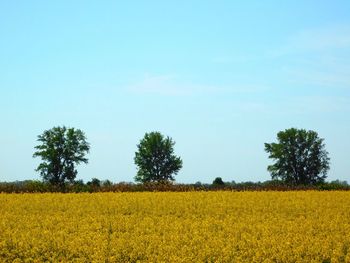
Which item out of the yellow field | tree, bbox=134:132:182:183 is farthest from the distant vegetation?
the yellow field

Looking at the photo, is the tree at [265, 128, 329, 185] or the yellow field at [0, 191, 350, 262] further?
the tree at [265, 128, 329, 185]

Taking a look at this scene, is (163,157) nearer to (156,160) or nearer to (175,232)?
(156,160)

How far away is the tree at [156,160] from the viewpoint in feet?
279

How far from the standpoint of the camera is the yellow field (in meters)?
14.3

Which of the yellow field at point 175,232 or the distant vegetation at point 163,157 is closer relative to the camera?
the yellow field at point 175,232

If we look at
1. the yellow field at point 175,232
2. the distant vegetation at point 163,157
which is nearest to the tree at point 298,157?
the distant vegetation at point 163,157

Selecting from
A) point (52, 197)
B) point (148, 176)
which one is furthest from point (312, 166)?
point (52, 197)

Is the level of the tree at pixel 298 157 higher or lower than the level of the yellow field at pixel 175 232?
higher

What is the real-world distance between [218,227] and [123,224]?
3.41 metres

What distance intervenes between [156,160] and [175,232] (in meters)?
68.8

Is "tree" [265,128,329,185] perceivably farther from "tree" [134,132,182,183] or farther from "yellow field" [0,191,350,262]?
"yellow field" [0,191,350,262]

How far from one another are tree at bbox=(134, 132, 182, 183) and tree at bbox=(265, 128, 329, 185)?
16.0 meters

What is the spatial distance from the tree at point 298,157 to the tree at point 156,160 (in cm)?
1598

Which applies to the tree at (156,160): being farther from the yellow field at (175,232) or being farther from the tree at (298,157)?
the yellow field at (175,232)
